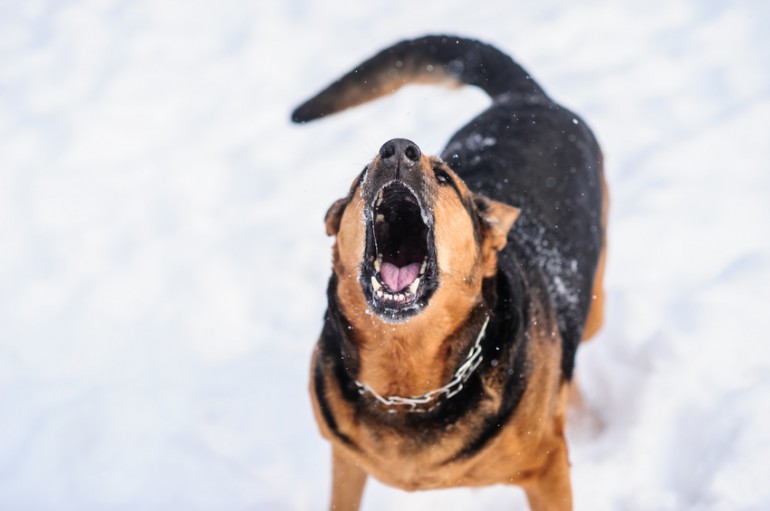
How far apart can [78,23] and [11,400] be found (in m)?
4.07

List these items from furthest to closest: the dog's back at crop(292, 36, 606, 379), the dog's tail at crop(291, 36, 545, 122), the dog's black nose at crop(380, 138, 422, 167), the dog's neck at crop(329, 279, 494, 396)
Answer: the dog's tail at crop(291, 36, 545, 122), the dog's back at crop(292, 36, 606, 379), the dog's neck at crop(329, 279, 494, 396), the dog's black nose at crop(380, 138, 422, 167)

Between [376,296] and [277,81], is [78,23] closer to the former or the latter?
[277,81]

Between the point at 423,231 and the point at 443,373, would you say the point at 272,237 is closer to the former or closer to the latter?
the point at 423,231

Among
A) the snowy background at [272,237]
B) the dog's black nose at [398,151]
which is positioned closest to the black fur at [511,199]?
the dog's black nose at [398,151]

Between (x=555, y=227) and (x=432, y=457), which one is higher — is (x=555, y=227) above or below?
above

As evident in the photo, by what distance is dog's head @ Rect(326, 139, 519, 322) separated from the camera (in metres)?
2.38

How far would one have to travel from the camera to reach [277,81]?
20.4ft

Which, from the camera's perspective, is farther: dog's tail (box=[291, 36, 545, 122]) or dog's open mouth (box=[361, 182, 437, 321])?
dog's tail (box=[291, 36, 545, 122])

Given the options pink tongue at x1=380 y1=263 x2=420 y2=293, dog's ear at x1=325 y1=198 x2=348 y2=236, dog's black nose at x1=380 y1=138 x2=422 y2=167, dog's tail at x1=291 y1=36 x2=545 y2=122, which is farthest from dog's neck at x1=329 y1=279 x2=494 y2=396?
dog's tail at x1=291 y1=36 x2=545 y2=122

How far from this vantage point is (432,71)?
405 centimetres

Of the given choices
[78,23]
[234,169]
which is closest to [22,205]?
[234,169]

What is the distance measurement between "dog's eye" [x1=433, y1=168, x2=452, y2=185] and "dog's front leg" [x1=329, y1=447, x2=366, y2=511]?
1186 mm

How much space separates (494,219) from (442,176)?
0.85ft

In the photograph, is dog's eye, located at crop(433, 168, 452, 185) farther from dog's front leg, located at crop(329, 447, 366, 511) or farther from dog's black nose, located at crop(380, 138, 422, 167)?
dog's front leg, located at crop(329, 447, 366, 511)
